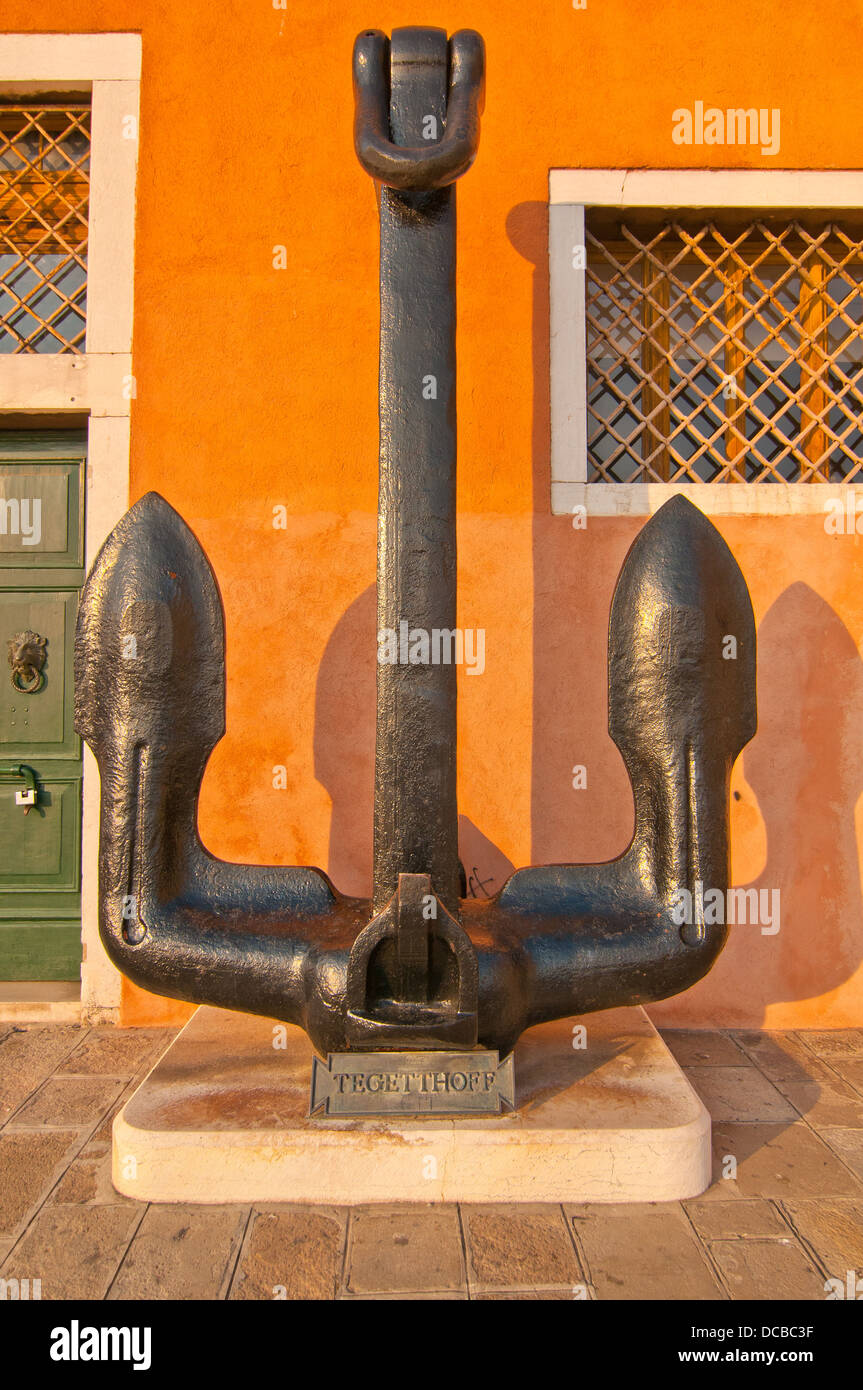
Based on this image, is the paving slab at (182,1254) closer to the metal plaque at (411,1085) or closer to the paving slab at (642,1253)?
the metal plaque at (411,1085)

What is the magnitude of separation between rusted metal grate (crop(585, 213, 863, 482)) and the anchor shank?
1447 mm

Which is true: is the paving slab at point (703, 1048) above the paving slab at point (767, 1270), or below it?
above

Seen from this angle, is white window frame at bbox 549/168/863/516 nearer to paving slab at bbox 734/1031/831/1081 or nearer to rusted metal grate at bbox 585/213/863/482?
rusted metal grate at bbox 585/213/863/482

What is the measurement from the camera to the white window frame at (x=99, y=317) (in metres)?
3.21

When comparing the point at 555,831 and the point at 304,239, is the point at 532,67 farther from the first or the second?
the point at 555,831

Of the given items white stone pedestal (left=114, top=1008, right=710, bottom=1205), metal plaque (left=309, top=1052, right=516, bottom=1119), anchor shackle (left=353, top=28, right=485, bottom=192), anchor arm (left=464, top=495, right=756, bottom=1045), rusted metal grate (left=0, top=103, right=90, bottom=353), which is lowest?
white stone pedestal (left=114, top=1008, right=710, bottom=1205)

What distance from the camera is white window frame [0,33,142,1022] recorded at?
3.21 meters

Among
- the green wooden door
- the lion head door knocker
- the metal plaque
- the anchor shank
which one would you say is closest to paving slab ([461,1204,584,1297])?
the metal plaque

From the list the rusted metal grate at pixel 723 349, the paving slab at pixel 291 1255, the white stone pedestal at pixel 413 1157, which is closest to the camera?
the paving slab at pixel 291 1255

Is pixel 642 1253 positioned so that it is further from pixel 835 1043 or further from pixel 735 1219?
pixel 835 1043

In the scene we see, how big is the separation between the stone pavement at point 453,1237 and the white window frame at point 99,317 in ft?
3.37


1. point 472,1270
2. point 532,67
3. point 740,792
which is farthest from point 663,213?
point 472,1270

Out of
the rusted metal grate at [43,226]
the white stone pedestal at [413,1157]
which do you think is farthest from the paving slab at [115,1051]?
the rusted metal grate at [43,226]

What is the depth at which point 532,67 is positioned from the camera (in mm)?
3232
